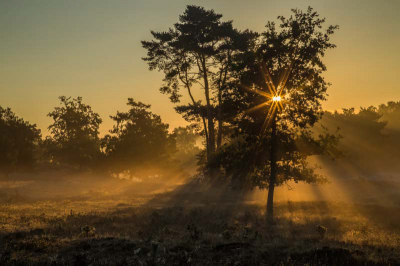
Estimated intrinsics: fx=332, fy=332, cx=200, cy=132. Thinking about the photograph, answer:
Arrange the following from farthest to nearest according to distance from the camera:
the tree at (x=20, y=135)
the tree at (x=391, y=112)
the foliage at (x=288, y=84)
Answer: the tree at (x=391, y=112) < the tree at (x=20, y=135) < the foliage at (x=288, y=84)

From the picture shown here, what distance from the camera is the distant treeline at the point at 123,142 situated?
61281 mm

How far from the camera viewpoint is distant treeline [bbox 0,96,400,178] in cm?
6128

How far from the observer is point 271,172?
2381cm

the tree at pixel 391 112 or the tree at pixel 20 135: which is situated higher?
the tree at pixel 391 112

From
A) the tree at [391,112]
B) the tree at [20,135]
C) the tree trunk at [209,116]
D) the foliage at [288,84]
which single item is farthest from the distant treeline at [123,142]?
the tree at [391,112]

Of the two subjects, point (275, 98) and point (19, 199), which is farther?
point (19, 199)

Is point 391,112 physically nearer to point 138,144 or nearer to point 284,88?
point 138,144

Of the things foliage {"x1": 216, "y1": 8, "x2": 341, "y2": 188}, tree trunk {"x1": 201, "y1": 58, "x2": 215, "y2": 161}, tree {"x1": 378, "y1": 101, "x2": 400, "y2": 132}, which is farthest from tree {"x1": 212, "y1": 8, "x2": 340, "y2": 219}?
tree {"x1": 378, "y1": 101, "x2": 400, "y2": 132}

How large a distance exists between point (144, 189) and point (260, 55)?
3691 centimetres

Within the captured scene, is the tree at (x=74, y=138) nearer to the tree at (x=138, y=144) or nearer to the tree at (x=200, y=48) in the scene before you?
the tree at (x=138, y=144)

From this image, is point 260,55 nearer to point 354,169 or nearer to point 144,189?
point 144,189

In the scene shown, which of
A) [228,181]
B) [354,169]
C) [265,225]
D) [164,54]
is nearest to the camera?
[265,225]

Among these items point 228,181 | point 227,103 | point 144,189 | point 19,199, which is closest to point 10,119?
point 144,189

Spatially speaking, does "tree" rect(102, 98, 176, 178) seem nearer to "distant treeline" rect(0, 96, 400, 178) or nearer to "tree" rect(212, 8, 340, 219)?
"distant treeline" rect(0, 96, 400, 178)
